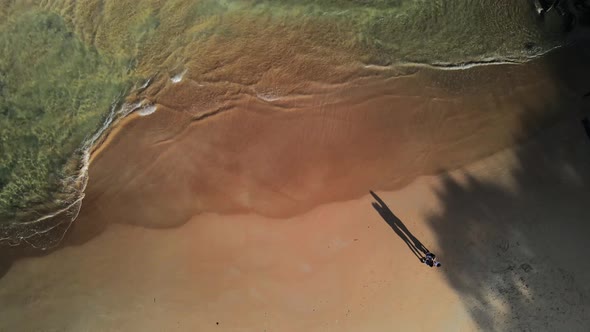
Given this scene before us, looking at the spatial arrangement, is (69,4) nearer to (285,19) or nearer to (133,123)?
(133,123)

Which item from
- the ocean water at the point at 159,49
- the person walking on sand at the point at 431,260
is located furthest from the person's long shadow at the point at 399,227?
the ocean water at the point at 159,49

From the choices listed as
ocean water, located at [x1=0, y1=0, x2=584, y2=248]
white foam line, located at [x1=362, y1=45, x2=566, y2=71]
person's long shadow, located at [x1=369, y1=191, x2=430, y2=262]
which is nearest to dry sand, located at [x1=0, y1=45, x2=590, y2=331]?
person's long shadow, located at [x1=369, y1=191, x2=430, y2=262]

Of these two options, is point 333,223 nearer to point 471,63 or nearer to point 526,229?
point 526,229

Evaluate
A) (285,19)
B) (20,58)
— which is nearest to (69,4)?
(20,58)

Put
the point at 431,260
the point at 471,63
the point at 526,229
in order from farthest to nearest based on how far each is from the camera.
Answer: the point at 471,63
the point at 526,229
the point at 431,260

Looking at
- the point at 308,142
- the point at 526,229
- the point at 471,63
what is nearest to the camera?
the point at 526,229

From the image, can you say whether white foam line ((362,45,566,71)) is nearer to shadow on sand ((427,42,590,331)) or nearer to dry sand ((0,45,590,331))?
dry sand ((0,45,590,331))

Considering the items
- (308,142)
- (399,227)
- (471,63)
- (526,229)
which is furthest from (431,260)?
(471,63)

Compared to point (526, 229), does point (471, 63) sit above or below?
above
